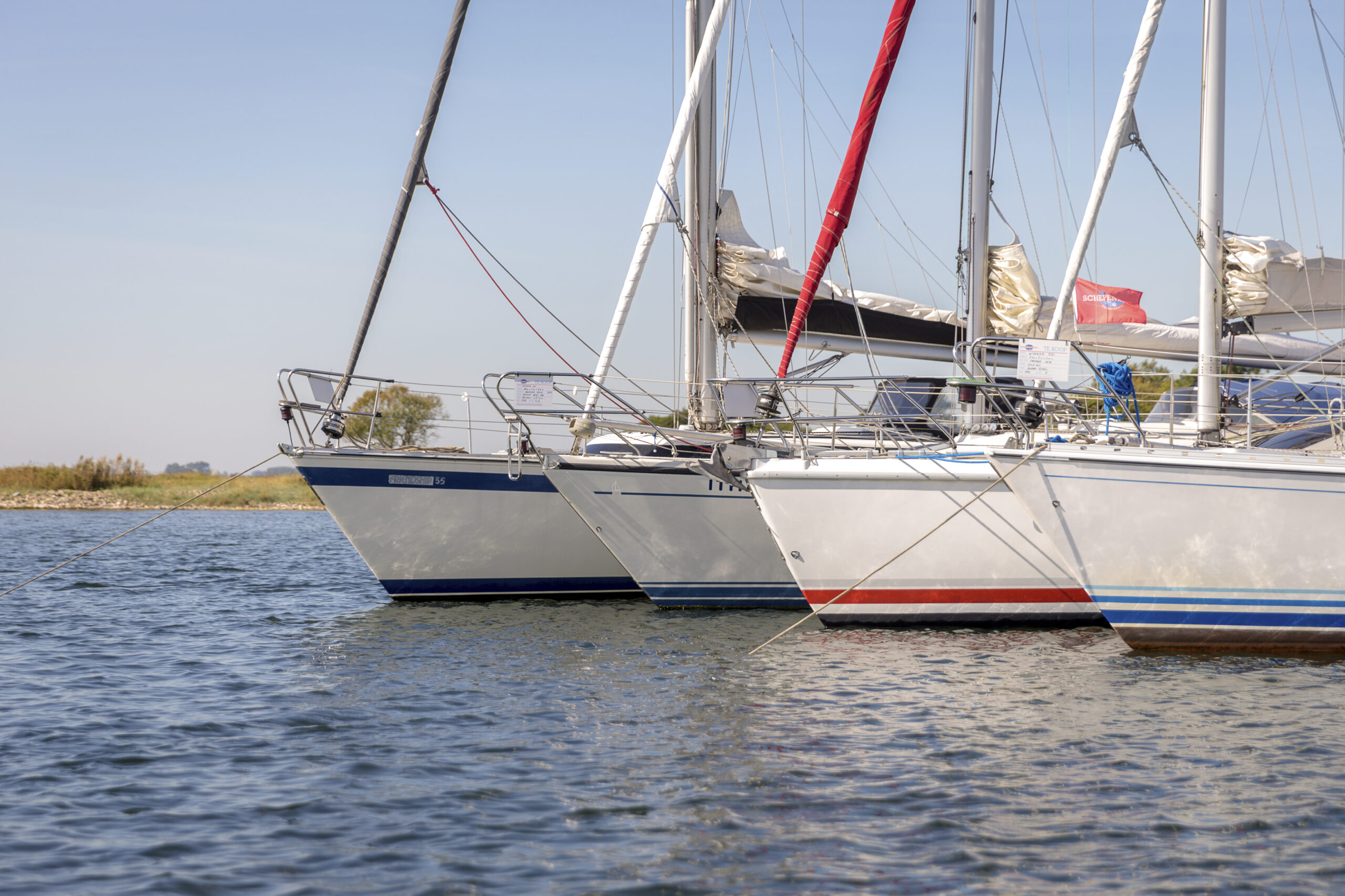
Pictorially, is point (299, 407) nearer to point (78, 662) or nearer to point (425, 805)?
point (78, 662)

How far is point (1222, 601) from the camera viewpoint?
10914 millimetres

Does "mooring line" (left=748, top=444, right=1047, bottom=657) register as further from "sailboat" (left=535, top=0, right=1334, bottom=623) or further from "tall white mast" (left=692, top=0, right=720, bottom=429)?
"tall white mast" (left=692, top=0, right=720, bottom=429)

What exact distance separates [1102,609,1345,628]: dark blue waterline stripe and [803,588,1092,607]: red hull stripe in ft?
5.72

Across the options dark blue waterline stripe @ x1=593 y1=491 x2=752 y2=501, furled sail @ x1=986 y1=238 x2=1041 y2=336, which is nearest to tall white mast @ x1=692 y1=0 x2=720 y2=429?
dark blue waterline stripe @ x1=593 y1=491 x2=752 y2=501

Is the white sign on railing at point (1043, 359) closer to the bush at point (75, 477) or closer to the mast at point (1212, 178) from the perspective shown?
the mast at point (1212, 178)

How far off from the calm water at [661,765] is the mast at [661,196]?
11.3 feet

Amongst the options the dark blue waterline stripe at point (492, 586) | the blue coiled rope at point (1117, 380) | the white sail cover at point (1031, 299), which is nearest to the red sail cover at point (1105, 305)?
the white sail cover at point (1031, 299)

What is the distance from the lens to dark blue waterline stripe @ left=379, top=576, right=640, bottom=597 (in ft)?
52.3

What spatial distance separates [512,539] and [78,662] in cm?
601

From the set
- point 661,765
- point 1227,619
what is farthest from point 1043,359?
point 661,765

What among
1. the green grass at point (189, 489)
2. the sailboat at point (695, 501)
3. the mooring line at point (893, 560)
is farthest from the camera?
the green grass at point (189, 489)

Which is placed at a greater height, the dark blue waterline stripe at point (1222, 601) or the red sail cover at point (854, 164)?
the red sail cover at point (854, 164)

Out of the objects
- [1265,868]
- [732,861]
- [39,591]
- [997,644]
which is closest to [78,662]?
[39,591]

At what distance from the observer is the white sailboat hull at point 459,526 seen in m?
15.2
